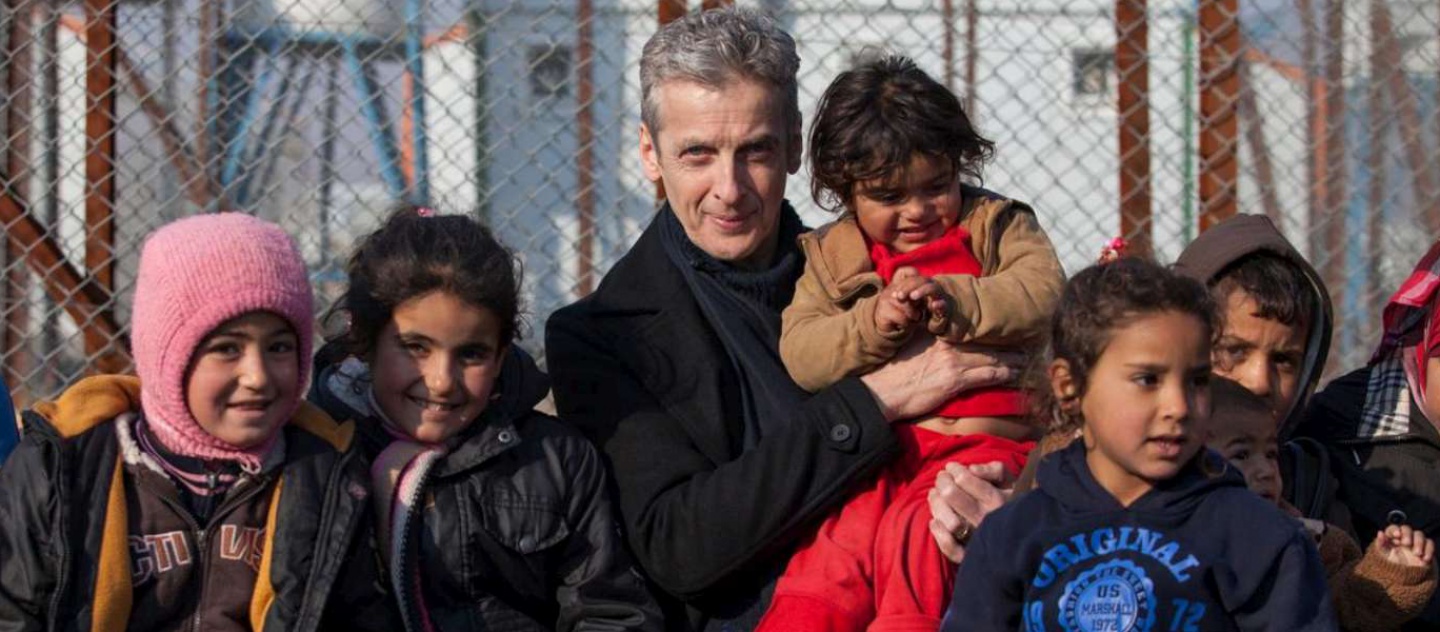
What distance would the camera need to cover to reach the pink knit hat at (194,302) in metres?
2.77

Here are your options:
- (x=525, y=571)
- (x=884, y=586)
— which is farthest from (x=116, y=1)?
(x=884, y=586)

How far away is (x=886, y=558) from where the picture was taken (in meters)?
2.86

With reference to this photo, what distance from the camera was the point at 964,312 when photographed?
2.90 meters

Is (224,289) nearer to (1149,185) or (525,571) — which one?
(525,571)

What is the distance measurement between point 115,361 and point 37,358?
35 centimetres

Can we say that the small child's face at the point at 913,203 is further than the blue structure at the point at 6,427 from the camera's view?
No

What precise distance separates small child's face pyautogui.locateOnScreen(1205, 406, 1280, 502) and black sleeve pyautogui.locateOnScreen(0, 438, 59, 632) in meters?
1.71

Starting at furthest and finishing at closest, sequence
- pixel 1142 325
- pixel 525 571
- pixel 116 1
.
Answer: pixel 116 1 → pixel 525 571 → pixel 1142 325

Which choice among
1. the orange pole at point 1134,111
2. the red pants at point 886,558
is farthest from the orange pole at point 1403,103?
the red pants at point 886,558

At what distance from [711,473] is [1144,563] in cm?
75

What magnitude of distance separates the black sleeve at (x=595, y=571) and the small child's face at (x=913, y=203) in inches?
24.0

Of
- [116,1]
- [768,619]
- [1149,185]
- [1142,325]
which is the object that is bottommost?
[768,619]

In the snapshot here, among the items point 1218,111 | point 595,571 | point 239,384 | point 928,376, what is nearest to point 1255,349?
point 928,376

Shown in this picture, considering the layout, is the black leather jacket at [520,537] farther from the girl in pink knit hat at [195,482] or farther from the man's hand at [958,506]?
the man's hand at [958,506]
